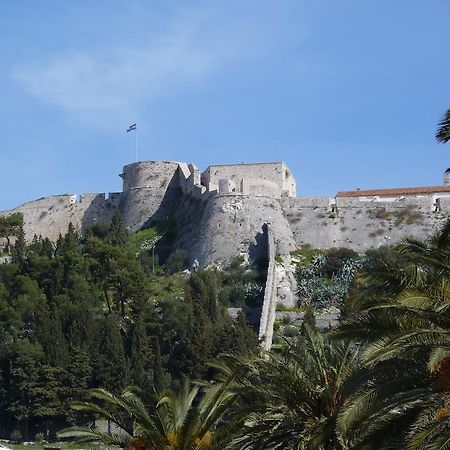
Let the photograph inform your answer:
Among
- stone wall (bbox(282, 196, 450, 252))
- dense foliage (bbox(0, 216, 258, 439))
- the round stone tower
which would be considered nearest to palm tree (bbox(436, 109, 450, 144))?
dense foliage (bbox(0, 216, 258, 439))

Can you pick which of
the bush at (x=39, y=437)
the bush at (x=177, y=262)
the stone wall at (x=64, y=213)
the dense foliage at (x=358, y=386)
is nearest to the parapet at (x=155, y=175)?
the stone wall at (x=64, y=213)

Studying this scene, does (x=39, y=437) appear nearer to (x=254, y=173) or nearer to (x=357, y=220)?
(x=254, y=173)

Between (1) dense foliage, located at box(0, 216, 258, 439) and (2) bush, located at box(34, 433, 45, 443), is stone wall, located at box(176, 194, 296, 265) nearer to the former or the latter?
(1) dense foliage, located at box(0, 216, 258, 439)

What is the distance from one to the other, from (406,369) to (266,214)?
171ft

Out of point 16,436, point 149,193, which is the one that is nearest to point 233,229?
point 149,193

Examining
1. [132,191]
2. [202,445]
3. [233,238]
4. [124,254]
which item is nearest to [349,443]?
[202,445]

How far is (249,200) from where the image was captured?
220ft

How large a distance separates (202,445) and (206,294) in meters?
36.2

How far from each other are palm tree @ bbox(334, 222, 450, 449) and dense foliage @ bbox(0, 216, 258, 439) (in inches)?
1096

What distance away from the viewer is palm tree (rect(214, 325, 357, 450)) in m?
17.9

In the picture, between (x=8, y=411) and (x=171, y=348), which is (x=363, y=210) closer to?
(x=171, y=348)

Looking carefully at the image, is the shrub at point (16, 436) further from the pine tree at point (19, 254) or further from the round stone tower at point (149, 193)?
the round stone tower at point (149, 193)

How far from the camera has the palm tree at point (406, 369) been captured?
1325 centimetres

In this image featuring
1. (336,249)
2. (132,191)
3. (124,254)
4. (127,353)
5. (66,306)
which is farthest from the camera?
(132,191)
